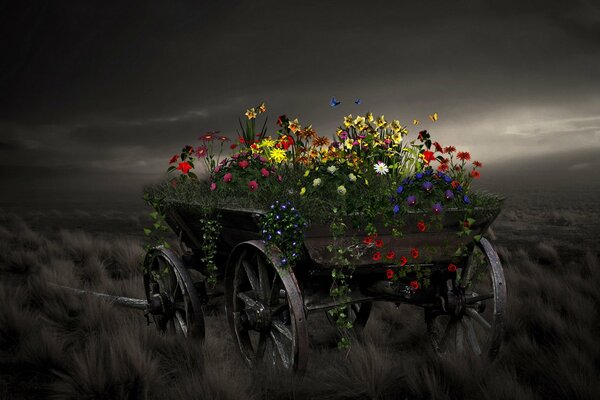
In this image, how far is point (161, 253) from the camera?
4.17 m

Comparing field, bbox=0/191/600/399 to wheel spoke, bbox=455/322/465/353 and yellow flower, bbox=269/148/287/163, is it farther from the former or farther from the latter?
yellow flower, bbox=269/148/287/163

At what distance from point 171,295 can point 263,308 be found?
1.18 metres

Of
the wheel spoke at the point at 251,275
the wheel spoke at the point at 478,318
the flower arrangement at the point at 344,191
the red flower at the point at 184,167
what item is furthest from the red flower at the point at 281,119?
the wheel spoke at the point at 478,318

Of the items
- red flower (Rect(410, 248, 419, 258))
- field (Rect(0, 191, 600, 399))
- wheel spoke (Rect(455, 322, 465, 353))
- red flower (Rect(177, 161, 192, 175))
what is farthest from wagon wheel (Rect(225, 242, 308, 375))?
wheel spoke (Rect(455, 322, 465, 353))

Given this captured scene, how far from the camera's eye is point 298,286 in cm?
298

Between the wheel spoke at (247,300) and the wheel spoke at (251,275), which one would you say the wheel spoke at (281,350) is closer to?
the wheel spoke at (247,300)

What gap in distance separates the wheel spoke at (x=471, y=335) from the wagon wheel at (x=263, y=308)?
1.40 meters

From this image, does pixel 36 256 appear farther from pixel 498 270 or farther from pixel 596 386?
pixel 596 386

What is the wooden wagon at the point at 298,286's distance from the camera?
3.10 metres

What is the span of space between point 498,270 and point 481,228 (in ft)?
1.12

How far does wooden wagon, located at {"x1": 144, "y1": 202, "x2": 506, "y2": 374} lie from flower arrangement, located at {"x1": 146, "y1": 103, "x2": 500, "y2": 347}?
57mm

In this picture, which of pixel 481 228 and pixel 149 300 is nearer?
pixel 481 228

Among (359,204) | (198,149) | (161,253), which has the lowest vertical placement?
(161,253)

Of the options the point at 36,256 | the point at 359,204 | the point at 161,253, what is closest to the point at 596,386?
the point at 359,204
